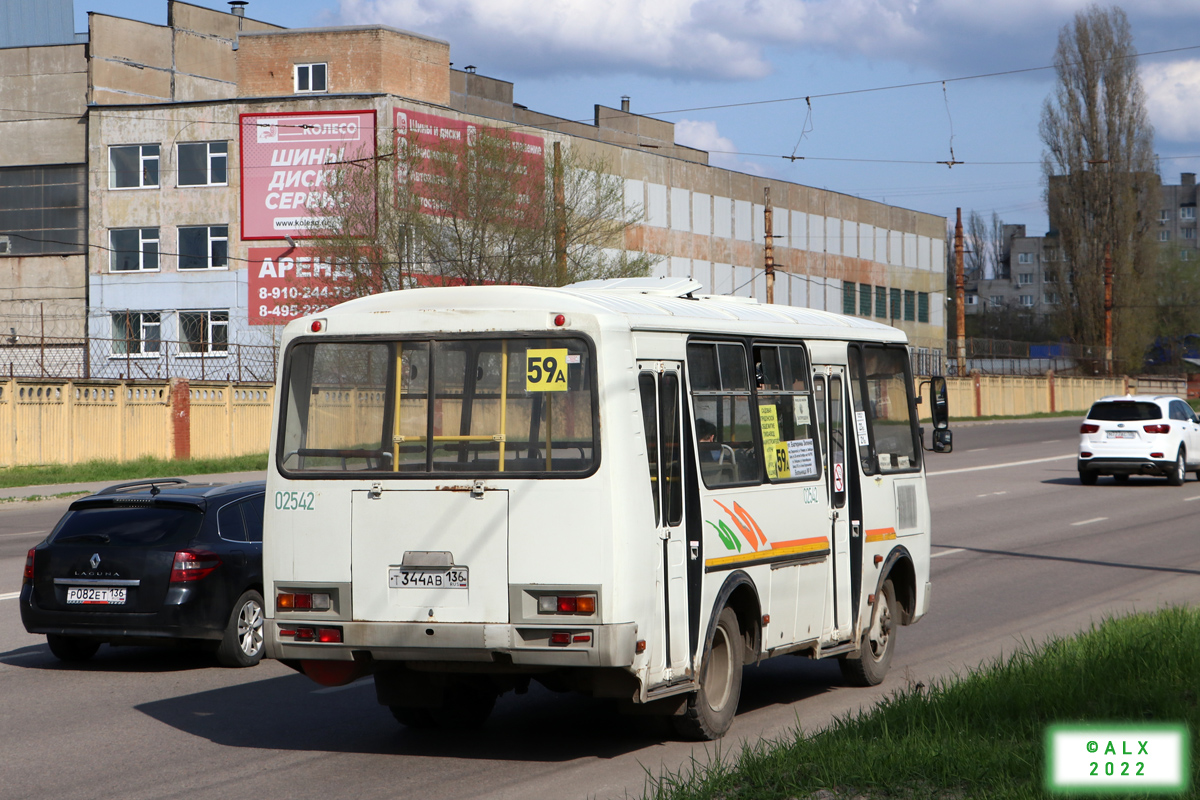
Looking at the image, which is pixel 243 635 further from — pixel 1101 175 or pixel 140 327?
pixel 1101 175

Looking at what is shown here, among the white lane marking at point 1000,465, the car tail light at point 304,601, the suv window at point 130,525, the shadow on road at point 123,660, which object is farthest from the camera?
the white lane marking at point 1000,465

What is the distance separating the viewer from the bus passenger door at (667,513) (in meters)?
7.61

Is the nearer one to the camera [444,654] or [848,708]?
[444,654]

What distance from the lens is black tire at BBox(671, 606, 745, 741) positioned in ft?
26.2

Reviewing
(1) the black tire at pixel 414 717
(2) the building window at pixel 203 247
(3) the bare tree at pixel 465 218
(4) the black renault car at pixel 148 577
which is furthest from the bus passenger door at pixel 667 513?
(2) the building window at pixel 203 247

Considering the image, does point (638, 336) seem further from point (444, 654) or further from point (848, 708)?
point (848, 708)

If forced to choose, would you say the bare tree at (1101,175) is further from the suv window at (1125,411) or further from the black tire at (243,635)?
the black tire at (243,635)

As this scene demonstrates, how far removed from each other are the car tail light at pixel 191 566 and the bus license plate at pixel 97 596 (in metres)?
0.39

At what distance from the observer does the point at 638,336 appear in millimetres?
7785

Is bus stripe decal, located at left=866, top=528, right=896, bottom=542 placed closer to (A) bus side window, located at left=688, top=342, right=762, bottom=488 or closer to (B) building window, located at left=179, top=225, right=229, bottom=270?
(A) bus side window, located at left=688, top=342, right=762, bottom=488

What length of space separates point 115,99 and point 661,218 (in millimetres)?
24374

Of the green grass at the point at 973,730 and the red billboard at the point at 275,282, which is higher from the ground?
the red billboard at the point at 275,282

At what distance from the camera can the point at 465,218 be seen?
1630 inches

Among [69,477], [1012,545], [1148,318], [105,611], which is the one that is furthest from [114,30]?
[1148,318]
